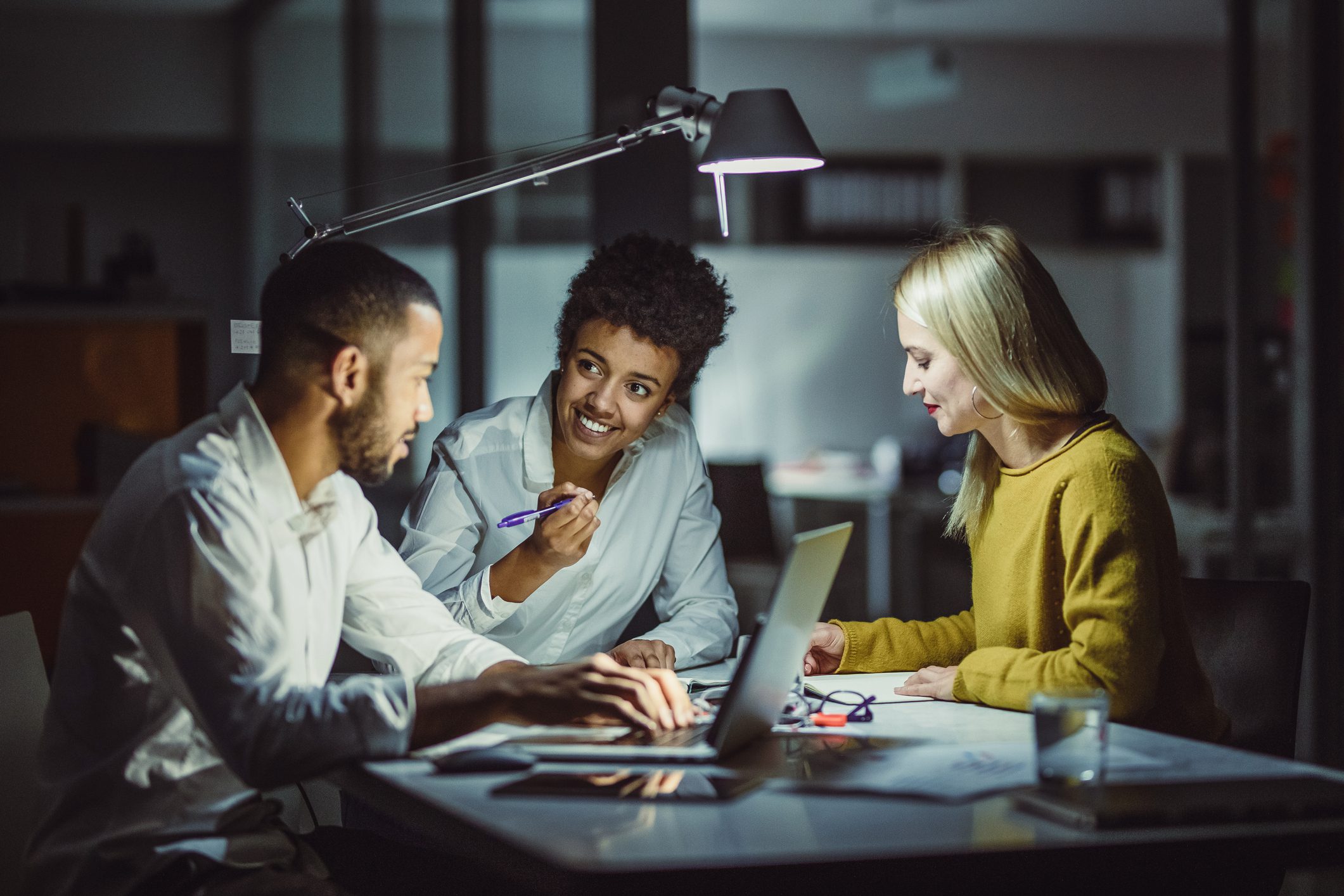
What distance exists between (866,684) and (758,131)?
79 centimetres

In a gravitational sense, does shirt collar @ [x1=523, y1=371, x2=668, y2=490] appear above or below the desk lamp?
below

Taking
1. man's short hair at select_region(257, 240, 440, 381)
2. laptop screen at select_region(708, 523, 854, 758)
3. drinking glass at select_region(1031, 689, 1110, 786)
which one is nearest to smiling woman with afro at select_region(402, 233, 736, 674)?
laptop screen at select_region(708, 523, 854, 758)

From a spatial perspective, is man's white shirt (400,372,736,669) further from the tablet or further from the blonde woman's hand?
the tablet

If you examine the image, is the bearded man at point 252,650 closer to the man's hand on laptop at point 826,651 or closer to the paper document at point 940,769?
the paper document at point 940,769

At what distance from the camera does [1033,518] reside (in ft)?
5.57

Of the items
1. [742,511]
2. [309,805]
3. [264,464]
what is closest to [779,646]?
[264,464]

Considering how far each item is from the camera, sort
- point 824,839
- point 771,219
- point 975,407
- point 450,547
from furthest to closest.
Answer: point 771,219 < point 450,547 < point 975,407 < point 824,839

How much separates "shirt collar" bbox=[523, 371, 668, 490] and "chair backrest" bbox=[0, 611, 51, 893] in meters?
0.78

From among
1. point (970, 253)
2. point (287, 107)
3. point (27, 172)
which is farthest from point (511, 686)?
point (27, 172)

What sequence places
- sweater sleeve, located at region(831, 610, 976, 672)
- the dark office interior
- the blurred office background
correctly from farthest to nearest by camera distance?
1. the blurred office background
2. the dark office interior
3. sweater sleeve, located at region(831, 610, 976, 672)

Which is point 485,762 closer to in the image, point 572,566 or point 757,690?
point 757,690

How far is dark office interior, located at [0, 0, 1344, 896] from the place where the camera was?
3402 mm

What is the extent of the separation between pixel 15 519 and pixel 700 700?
2.46 meters

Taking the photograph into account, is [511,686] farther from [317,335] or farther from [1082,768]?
[1082,768]
